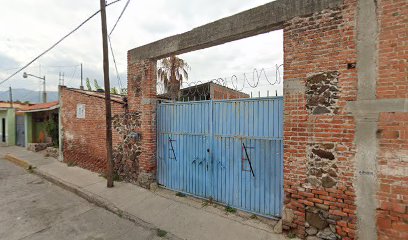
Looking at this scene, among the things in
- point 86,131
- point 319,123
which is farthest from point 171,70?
point 319,123

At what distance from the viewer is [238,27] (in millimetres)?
4094

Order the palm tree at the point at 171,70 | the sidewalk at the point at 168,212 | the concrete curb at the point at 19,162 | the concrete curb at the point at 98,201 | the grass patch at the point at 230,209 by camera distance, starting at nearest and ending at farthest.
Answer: the sidewalk at the point at 168,212, the concrete curb at the point at 98,201, the grass patch at the point at 230,209, the concrete curb at the point at 19,162, the palm tree at the point at 171,70

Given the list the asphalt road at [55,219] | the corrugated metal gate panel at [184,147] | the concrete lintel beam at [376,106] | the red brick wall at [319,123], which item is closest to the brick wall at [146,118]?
the corrugated metal gate panel at [184,147]

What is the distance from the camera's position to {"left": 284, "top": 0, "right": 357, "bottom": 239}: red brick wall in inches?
121

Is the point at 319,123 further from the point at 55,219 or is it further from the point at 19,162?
→ the point at 19,162

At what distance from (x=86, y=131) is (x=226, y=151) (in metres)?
5.97

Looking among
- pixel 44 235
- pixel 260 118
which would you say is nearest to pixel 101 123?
pixel 44 235

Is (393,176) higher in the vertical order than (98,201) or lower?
higher

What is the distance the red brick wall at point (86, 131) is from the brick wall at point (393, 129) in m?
6.17

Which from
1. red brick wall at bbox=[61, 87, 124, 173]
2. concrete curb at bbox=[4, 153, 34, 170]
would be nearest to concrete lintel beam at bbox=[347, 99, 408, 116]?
red brick wall at bbox=[61, 87, 124, 173]

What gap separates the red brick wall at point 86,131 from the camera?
23.6ft

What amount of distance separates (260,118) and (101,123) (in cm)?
571

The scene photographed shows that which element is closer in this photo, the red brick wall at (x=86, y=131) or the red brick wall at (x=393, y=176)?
the red brick wall at (x=393, y=176)

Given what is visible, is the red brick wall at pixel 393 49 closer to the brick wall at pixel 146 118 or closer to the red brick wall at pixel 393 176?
the red brick wall at pixel 393 176
